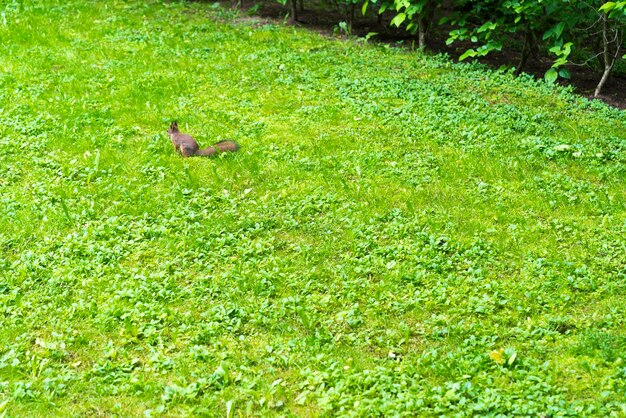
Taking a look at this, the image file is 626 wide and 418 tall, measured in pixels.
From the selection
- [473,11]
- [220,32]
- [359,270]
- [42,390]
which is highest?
[473,11]

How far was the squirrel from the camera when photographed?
6234 millimetres

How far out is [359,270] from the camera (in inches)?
188

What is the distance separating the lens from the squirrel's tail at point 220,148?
6.25 m

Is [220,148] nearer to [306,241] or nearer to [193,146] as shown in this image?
[193,146]

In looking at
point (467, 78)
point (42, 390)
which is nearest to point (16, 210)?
point (42, 390)

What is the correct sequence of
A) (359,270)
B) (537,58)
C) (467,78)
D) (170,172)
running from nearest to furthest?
(359,270) → (170,172) → (467,78) → (537,58)

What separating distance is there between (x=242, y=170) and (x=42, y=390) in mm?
2665

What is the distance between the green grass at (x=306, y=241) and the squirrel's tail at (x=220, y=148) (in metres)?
0.09

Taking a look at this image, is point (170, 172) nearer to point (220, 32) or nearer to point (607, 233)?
point (607, 233)

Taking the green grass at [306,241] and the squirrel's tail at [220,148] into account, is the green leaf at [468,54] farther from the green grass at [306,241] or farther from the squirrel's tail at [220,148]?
the squirrel's tail at [220,148]

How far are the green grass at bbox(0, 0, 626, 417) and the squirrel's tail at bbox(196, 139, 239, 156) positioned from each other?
0.09 meters

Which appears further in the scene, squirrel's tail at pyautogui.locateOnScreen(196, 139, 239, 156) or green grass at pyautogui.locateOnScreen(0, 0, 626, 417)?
squirrel's tail at pyautogui.locateOnScreen(196, 139, 239, 156)

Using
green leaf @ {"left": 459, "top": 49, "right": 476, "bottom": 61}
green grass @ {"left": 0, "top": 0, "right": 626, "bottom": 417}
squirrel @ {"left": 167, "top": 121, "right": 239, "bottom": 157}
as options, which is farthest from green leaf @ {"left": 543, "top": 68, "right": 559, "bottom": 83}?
squirrel @ {"left": 167, "top": 121, "right": 239, "bottom": 157}

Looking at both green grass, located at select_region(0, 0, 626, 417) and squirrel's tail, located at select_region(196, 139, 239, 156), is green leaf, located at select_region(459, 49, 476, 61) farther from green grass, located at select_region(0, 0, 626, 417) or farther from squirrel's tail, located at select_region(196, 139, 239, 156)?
squirrel's tail, located at select_region(196, 139, 239, 156)
